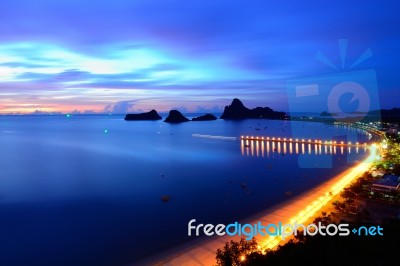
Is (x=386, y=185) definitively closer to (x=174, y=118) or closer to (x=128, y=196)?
(x=128, y=196)

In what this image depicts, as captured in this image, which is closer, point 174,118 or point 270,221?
point 270,221

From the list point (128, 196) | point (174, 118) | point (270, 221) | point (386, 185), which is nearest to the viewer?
point (270, 221)

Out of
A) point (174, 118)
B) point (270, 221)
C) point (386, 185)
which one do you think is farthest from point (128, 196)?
point (174, 118)

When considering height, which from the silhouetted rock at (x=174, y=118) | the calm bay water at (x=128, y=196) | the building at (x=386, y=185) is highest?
the silhouetted rock at (x=174, y=118)

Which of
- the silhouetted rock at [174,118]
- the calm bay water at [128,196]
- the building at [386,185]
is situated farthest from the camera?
the silhouetted rock at [174,118]

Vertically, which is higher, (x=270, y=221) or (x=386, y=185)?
(x=386, y=185)

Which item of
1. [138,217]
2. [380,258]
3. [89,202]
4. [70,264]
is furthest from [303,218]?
[89,202]

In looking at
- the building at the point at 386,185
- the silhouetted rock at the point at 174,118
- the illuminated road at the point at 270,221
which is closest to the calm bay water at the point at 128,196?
the illuminated road at the point at 270,221

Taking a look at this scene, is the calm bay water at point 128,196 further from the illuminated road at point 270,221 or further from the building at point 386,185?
the building at point 386,185

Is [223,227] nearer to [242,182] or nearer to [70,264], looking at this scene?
[70,264]

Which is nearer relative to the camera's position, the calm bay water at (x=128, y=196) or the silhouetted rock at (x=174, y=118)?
the calm bay water at (x=128, y=196)

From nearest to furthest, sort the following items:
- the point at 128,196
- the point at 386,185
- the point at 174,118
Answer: the point at 386,185 → the point at 128,196 → the point at 174,118

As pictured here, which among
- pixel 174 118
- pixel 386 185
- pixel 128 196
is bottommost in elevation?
pixel 128 196

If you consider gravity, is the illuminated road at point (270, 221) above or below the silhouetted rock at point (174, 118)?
below
